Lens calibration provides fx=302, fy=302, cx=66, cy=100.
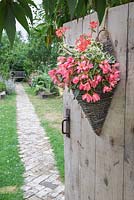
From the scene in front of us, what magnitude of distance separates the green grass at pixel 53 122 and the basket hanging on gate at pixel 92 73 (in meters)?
2.35

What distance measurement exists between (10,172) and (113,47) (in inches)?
112

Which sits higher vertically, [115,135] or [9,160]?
[115,135]

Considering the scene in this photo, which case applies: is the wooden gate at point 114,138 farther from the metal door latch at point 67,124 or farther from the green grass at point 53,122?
the green grass at point 53,122

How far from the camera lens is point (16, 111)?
29.3 feet

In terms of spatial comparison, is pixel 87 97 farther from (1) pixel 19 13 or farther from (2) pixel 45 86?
(2) pixel 45 86

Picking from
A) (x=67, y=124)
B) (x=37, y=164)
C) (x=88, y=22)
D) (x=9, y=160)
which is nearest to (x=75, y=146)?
(x=67, y=124)

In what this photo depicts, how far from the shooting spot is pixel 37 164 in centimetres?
427

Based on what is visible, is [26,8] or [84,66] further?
[84,66]

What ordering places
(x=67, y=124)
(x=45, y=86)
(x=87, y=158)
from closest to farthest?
(x=87, y=158), (x=67, y=124), (x=45, y=86)

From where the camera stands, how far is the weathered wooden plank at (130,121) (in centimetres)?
137

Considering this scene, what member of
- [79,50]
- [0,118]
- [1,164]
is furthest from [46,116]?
[79,50]

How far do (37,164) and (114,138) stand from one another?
288 cm

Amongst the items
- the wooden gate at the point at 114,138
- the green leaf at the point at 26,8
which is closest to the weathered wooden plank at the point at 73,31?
the wooden gate at the point at 114,138

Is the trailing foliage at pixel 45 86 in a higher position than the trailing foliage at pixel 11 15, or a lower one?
lower
